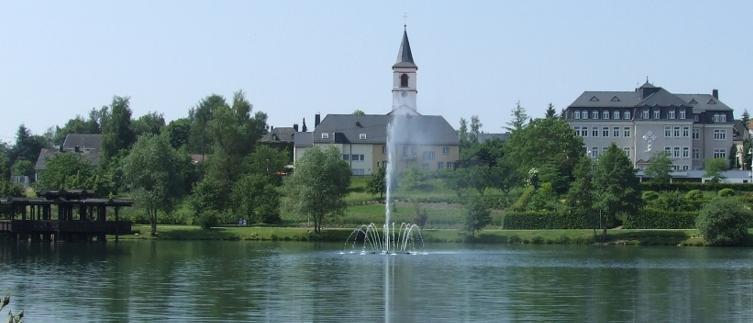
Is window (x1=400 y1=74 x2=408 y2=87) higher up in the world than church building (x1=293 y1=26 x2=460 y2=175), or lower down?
higher up

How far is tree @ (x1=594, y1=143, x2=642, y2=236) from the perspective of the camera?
294 ft

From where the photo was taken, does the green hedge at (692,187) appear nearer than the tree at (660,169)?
Yes

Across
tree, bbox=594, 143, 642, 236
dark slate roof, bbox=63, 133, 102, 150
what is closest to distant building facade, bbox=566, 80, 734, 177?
tree, bbox=594, 143, 642, 236

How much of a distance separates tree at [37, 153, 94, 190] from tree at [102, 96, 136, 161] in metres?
18.3

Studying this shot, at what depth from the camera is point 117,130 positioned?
140m

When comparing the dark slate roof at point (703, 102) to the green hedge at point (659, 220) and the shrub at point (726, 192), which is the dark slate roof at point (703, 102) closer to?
the shrub at point (726, 192)

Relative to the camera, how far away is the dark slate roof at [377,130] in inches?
5438

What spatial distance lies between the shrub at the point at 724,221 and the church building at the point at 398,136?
49903mm

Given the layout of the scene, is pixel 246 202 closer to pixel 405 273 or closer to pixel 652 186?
pixel 652 186

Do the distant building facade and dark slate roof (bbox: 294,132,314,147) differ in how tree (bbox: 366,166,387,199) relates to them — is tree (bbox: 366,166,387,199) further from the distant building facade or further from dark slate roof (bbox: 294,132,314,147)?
the distant building facade

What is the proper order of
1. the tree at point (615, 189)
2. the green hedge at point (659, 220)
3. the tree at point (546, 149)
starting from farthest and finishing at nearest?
the tree at point (546, 149) → the green hedge at point (659, 220) → the tree at point (615, 189)

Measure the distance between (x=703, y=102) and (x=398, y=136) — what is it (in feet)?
113

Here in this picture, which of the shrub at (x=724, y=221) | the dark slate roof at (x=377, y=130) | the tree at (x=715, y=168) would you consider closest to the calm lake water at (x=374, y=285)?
the shrub at (x=724, y=221)

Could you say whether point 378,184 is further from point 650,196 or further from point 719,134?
point 719,134
